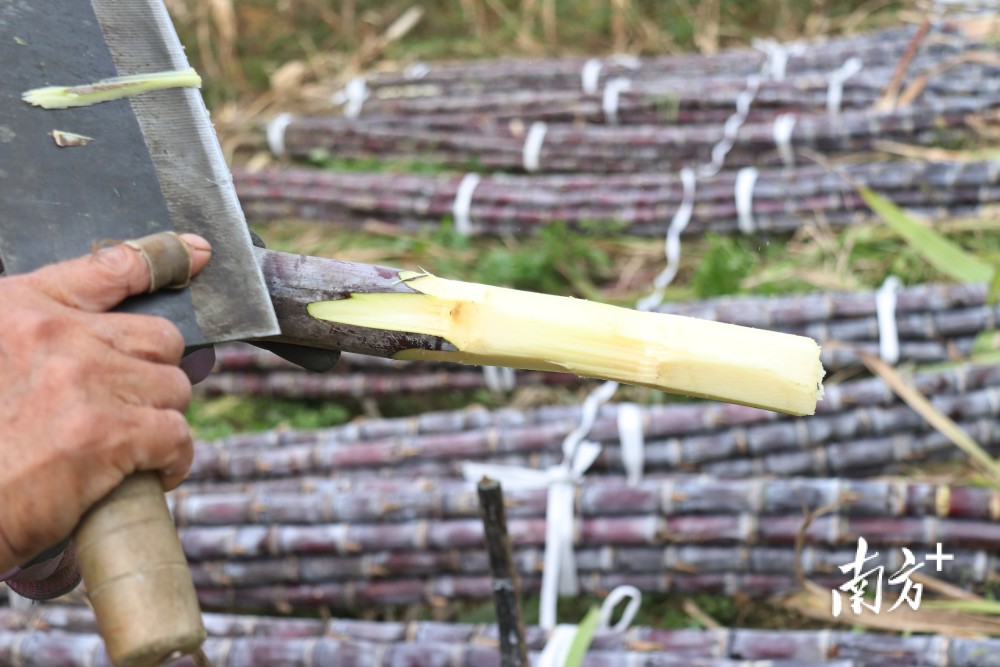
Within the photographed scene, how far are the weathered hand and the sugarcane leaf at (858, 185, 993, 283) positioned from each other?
273 centimetres

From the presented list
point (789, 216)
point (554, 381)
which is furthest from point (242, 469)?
point (789, 216)

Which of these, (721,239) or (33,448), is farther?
(721,239)

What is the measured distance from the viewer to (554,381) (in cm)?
310

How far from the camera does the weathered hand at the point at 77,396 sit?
0.91 m

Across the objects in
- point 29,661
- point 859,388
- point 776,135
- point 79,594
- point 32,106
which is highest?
point 776,135

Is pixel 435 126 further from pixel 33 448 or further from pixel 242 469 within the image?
pixel 33 448

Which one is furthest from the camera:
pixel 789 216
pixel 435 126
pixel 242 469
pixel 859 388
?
pixel 435 126

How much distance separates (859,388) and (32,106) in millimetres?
2228

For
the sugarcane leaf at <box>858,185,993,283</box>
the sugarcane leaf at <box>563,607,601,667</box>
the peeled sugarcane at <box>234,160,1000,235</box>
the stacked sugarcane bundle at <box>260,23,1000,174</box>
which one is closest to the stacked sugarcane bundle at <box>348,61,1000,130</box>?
the stacked sugarcane bundle at <box>260,23,1000,174</box>

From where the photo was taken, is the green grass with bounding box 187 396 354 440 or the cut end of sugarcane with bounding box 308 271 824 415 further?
the green grass with bounding box 187 396 354 440

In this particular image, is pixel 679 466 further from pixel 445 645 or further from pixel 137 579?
pixel 137 579

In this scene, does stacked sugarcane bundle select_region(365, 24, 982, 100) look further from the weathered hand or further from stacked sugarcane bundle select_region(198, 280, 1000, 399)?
the weathered hand

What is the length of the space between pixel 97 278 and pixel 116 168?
179 mm

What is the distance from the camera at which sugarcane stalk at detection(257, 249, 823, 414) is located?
1.17 metres
